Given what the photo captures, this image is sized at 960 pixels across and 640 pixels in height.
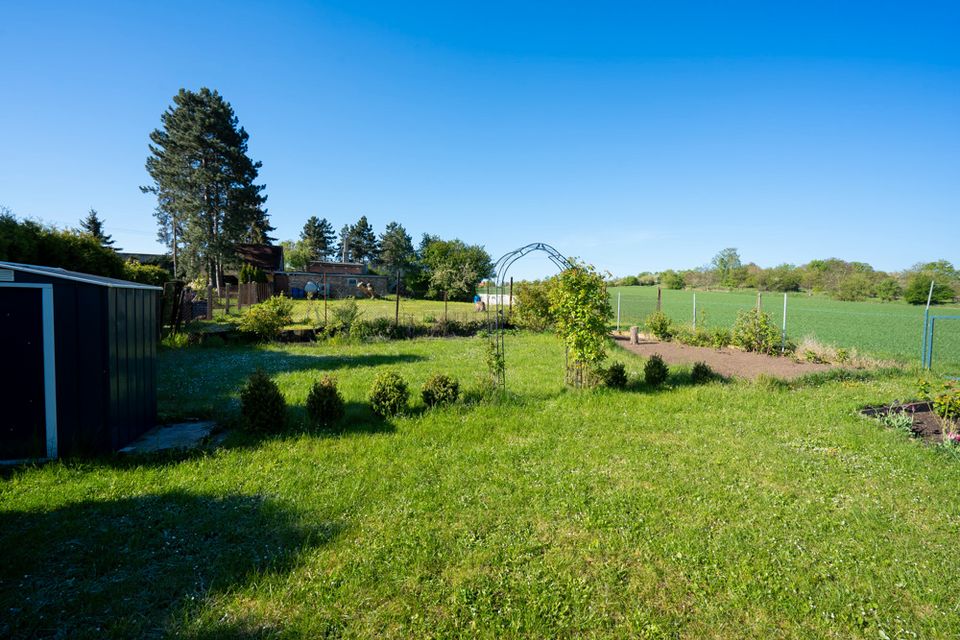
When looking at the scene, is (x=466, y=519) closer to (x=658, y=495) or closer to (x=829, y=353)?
(x=658, y=495)

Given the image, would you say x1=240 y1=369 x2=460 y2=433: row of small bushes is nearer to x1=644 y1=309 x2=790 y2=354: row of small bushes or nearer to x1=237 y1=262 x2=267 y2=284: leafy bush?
x1=644 y1=309 x2=790 y2=354: row of small bushes

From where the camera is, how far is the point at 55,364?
4.02m

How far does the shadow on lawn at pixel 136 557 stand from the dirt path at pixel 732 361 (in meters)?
8.90

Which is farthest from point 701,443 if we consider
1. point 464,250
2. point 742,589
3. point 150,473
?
point 464,250

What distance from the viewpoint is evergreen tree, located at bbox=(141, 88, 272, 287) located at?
92.7 ft

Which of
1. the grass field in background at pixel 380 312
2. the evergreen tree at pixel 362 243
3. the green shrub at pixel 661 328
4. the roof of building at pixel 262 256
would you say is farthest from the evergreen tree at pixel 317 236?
the green shrub at pixel 661 328

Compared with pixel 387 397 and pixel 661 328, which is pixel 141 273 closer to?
pixel 387 397

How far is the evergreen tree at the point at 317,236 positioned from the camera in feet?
214

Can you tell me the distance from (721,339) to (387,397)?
455 inches

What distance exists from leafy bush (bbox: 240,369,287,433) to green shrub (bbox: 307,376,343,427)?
38cm

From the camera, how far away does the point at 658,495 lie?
3.85m

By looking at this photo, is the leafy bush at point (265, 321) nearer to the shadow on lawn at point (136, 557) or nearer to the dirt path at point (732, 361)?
the shadow on lawn at point (136, 557)

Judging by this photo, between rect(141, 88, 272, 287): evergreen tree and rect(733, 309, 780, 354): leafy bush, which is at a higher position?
rect(141, 88, 272, 287): evergreen tree

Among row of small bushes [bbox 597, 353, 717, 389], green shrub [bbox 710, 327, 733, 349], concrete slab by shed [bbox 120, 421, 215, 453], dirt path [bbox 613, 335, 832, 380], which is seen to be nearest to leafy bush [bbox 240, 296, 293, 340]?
concrete slab by shed [bbox 120, 421, 215, 453]
